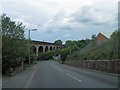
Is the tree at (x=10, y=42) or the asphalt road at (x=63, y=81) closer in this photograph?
the asphalt road at (x=63, y=81)

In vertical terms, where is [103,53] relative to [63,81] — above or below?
above

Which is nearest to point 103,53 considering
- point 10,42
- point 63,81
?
point 10,42

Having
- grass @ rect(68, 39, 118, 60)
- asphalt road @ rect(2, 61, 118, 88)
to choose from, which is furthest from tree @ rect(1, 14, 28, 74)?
grass @ rect(68, 39, 118, 60)

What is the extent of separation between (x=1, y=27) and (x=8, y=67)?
5633 mm

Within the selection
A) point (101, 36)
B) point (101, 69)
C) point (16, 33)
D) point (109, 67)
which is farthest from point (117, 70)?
point (101, 36)

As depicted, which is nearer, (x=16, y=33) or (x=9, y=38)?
(x=9, y=38)

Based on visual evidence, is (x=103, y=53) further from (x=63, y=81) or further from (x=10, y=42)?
(x=63, y=81)

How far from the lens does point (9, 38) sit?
40.7m

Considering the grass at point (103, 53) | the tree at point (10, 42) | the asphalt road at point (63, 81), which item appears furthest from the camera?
the grass at point (103, 53)

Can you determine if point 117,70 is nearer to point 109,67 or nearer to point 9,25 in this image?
point 109,67

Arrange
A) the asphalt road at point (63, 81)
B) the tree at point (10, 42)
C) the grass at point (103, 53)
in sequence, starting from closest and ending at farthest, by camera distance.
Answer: the asphalt road at point (63, 81) < the tree at point (10, 42) < the grass at point (103, 53)

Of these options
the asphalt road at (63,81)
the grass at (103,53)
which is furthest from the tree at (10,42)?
the grass at (103,53)

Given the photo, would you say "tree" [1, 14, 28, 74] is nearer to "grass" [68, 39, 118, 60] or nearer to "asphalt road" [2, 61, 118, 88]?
"asphalt road" [2, 61, 118, 88]

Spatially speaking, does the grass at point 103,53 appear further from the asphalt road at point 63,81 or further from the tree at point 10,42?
the tree at point 10,42
